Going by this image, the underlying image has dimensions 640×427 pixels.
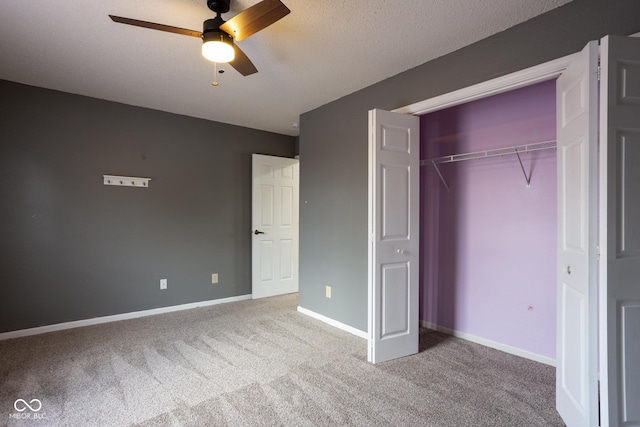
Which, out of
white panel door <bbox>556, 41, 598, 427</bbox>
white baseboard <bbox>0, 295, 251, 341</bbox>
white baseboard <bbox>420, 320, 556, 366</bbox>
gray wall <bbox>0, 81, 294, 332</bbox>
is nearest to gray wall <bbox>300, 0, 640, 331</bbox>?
white panel door <bbox>556, 41, 598, 427</bbox>

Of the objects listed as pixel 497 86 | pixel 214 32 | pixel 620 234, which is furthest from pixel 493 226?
pixel 214 32

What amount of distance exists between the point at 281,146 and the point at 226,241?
1767 mm

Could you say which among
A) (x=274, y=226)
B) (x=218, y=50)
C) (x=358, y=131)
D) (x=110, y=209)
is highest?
(x=218, y=50)

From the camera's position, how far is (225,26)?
6.11ft

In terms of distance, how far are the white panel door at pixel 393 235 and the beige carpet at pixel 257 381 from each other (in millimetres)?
226

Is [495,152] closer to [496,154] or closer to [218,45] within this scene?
[496,154]

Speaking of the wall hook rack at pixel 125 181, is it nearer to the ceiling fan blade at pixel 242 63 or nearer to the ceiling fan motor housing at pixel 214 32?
the ceiling fan blade at pixel 242 63

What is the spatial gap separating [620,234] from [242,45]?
2.61 metres

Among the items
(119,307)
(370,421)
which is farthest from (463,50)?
(119,307)

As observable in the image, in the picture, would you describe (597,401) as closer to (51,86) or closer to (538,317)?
(538,317)

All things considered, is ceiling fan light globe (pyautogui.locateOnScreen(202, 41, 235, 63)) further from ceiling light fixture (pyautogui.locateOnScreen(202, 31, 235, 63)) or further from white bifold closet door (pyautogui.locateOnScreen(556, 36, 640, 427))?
white bifold closet door (pyautogui.locateOnScreen(556, 36, 640, 427))

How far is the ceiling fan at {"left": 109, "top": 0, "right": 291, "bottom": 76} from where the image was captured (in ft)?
5.59

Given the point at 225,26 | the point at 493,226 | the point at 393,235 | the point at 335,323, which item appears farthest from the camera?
the point at 335,323

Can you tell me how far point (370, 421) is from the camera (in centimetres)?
193
